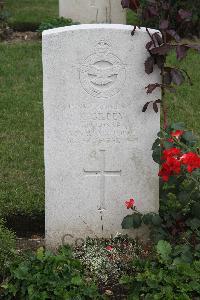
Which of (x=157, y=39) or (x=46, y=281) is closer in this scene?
(x=46, y=281)

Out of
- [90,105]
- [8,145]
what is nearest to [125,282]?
[90,105]

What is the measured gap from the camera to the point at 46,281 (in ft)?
13.3

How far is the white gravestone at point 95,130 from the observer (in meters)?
4.46

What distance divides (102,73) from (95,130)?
354 millimetres

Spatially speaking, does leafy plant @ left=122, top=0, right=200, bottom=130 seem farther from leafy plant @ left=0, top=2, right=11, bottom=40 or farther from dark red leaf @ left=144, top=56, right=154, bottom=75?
leafy plant @ left=0, top=2, right=11, bottom=40

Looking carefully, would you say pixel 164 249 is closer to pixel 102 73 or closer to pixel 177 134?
pixel 177 134

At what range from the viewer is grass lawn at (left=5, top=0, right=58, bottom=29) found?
11.7m

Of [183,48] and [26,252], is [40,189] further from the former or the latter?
[183,48]

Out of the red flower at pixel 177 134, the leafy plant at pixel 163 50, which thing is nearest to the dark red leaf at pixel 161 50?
the leafy plant at pixel 163 50

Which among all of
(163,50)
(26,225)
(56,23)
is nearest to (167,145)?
(163,50)

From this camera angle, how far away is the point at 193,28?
10852 millimetres

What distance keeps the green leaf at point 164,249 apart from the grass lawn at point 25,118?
1351mm

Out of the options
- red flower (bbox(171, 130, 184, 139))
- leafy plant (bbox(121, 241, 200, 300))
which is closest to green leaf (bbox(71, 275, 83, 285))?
leafy plant (bbox(121, 241, 200, 300))

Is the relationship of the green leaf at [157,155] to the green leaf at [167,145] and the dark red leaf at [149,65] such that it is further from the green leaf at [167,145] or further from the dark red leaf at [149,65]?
the dark red leaf at [149,65]
